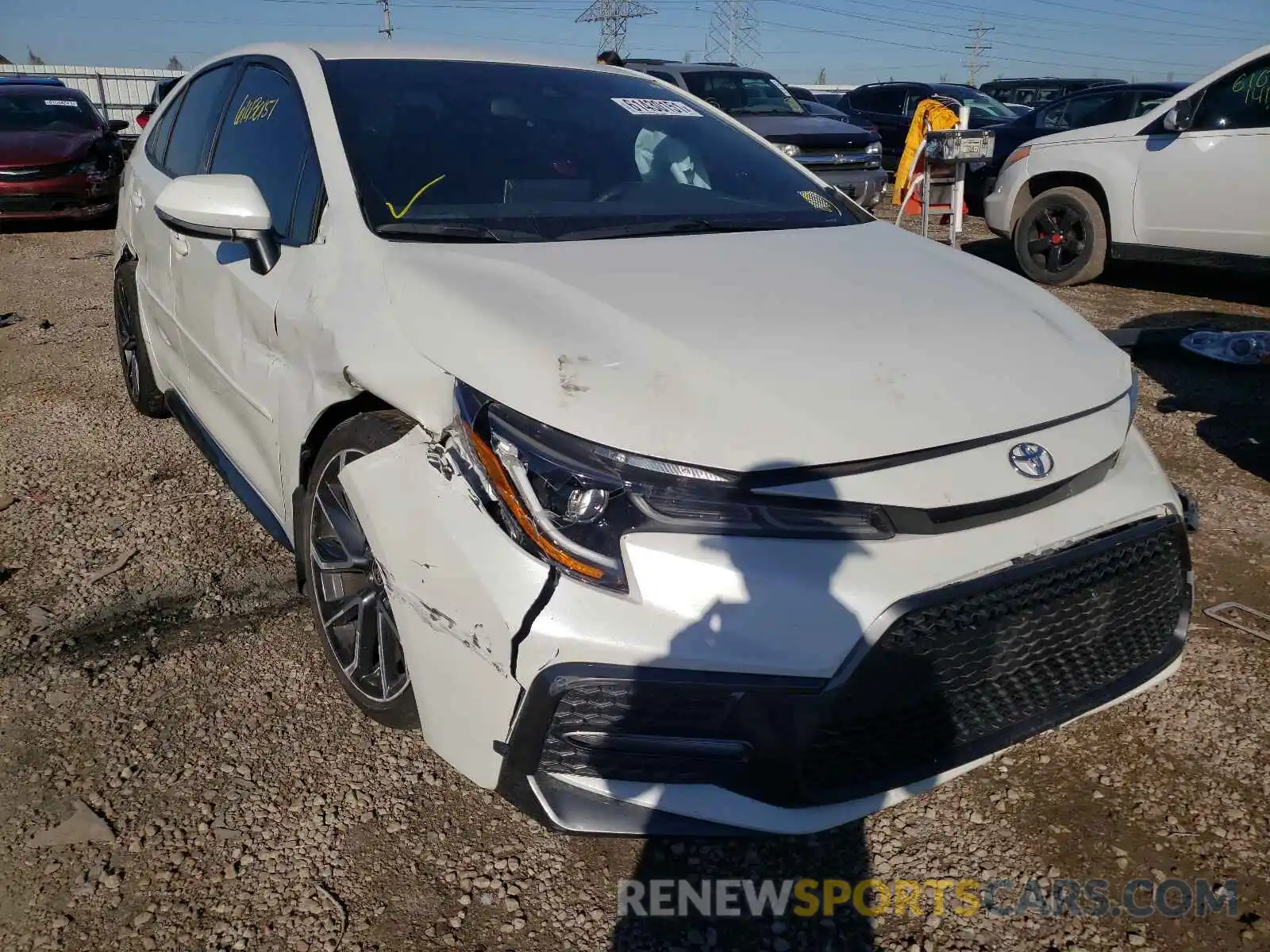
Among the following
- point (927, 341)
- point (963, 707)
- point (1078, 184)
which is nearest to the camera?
point (963, 707)

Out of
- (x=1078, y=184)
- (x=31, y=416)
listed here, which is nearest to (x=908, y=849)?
(x=31, y=416)

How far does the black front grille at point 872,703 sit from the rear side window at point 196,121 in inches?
109

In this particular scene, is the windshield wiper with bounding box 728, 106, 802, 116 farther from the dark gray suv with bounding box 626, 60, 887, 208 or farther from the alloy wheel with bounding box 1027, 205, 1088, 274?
the alloy wheel with bounding box 1027, 205, 1088, 274

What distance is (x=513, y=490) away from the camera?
172 centimetres

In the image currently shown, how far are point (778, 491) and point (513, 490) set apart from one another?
46 cm

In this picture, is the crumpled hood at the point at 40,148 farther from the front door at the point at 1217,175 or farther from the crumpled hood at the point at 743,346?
the front door at the point at 1217,175

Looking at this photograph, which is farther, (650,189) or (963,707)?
(650,189)

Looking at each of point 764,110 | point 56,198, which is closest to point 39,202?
point 56,198

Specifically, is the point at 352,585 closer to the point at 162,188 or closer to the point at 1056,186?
the point at 162,188

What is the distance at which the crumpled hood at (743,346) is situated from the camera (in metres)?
1.75

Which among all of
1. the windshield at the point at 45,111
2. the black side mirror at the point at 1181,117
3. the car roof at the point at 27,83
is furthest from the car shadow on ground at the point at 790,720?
the car roof at the point at 27,83

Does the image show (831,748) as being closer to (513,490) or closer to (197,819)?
(513,490)

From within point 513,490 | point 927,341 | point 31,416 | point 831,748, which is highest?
point 927,341

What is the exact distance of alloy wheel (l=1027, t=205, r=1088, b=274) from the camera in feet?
25.4
